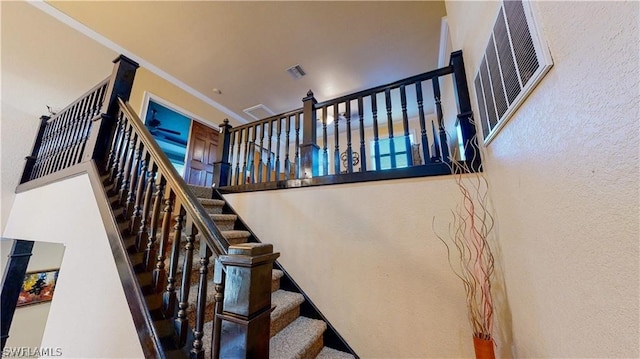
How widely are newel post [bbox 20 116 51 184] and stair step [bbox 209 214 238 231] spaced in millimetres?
2097

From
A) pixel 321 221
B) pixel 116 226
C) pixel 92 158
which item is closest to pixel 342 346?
pixel 321 221

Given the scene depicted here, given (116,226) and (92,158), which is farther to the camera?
(92,158)

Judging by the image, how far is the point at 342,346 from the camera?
1.65m

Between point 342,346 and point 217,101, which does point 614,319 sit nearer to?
point 342,346

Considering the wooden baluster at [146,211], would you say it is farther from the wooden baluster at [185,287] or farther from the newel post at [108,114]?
the newel post at [108,114]

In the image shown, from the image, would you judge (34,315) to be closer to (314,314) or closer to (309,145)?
(314,314)

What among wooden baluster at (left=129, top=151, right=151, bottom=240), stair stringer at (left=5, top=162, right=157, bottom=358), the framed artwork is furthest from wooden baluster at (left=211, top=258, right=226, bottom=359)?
the framed artwork

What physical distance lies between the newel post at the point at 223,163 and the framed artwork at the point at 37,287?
2.89m

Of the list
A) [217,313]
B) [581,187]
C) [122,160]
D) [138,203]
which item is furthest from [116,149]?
[581,187]

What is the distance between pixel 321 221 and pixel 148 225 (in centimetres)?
116

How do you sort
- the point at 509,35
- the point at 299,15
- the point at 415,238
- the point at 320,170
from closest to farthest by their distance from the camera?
the point at 509,35 → the point at 415,238 → the point at 320,170 → the point at 299,15

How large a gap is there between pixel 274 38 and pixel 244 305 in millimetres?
3192

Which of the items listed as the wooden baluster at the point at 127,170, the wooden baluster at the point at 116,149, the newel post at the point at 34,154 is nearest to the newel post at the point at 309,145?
the wooden baluster at the point at 127,170

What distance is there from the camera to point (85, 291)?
126cm
